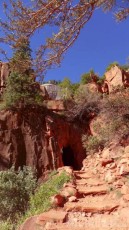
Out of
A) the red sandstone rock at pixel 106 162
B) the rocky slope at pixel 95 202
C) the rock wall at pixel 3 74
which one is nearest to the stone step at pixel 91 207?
the rocky slope at pixel 95 202

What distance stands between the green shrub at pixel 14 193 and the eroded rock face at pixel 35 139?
2.31 metres

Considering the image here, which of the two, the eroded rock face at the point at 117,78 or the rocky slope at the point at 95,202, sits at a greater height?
the eroded rock face at the point at 117,78

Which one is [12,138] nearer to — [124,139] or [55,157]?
[55,157]

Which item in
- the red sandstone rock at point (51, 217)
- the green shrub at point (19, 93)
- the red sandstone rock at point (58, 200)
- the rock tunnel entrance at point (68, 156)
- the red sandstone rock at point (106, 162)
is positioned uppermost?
the green shrub at point (19, 93)

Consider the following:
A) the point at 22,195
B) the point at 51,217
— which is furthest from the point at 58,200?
the point at 22,195

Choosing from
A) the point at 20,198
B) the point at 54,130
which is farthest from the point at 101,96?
the point at 20,198

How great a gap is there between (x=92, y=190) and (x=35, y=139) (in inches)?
226

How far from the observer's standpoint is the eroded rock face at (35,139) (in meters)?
14.6

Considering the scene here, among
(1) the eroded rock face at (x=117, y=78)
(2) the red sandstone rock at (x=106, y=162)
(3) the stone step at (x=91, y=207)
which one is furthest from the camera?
(1) the eroded rock face at (x=117, y=78)

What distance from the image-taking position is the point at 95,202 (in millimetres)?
9469

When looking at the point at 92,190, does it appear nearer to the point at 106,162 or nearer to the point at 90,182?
the point at 90,182

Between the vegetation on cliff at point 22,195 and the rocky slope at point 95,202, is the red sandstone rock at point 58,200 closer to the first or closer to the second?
the rocky slope at point 95,202

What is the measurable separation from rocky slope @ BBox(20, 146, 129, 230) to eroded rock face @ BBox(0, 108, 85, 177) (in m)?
2.69

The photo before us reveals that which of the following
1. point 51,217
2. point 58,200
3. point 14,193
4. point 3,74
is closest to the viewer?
point 51,217
